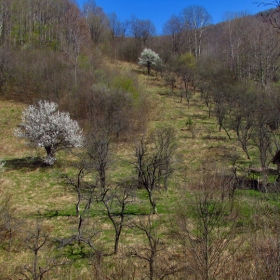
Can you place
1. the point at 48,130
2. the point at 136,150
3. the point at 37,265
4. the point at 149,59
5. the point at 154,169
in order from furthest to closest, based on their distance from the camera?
the point at 149,59
the point at 48,130
the point at 136,150
the point at 154,169
the point at 37,265

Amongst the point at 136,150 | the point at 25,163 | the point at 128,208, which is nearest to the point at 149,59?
the point at 25,163

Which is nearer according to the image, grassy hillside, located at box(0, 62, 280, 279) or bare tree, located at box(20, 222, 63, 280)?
bare tree, located at box(20, 222, 63, 280)

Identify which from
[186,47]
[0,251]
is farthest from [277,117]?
[186,47]

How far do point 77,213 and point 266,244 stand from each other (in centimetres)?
964

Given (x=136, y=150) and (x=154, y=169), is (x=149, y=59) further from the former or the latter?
(x=154, y=169)

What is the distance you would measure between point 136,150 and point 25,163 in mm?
11273

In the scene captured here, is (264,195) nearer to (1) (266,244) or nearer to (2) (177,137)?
(1) (266,244)

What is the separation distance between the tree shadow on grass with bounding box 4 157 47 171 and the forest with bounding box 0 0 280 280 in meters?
0.17

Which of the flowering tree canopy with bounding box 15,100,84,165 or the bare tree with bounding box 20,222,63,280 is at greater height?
the flowering tree canopy with bounding box 15,100,84,165

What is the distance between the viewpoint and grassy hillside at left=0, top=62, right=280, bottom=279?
9268mm

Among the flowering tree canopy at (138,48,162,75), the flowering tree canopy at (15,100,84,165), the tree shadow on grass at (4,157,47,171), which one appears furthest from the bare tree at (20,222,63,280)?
the flowering tree canopy at (138,48,162,75)

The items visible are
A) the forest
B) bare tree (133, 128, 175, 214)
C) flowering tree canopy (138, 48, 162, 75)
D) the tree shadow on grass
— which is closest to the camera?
the forest

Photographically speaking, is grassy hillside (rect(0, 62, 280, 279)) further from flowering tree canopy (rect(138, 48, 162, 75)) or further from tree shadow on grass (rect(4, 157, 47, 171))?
flowering tree canopy (rect(138, 48, 162, 75))

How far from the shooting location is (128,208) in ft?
50.2
